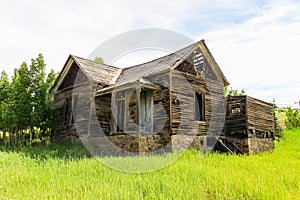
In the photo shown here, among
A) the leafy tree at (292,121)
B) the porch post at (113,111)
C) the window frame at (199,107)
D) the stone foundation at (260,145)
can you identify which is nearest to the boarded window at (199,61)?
the window frame at (199,107)

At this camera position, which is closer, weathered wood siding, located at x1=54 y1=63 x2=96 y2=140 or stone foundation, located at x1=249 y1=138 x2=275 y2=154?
stone foundation, located at x1=249 y1=138 x2=275 y2=154

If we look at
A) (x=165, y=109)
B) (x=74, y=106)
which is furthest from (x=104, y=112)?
(x=165, y=109)

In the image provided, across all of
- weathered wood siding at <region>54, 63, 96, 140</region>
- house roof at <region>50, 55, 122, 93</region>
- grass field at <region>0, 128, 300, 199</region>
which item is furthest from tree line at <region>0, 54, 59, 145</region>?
grass field at <region>0, 128, 300, 199</region>

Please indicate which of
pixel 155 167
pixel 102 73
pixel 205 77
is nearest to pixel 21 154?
pixel 155 167

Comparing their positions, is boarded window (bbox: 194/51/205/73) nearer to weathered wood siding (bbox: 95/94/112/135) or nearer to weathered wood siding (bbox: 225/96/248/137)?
weathered wood siding (bbox: 225/96/248/137)

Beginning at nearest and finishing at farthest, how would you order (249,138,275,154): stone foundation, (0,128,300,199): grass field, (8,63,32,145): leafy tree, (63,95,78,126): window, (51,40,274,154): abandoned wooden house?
(0,128,300,199): grass field → (51,40,274,154): abandoned wooden house → (8,63,32,145): leafy tree → (249,138,275,154): stone foundation → (63,95,78,126): window

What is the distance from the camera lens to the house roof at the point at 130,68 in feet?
50.0

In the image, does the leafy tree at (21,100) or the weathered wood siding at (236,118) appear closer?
the leafy tree at (21,100)

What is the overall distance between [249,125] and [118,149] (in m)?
6.65

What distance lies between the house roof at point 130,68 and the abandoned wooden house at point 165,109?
0.05m

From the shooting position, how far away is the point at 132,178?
7.98 metres

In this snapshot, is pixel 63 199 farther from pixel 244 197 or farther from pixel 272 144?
pixel 272 144

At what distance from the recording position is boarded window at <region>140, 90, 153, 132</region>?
46.9 feet

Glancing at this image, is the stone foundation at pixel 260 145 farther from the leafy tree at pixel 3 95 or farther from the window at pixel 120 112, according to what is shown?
the leafy tree at pixel 3 95
